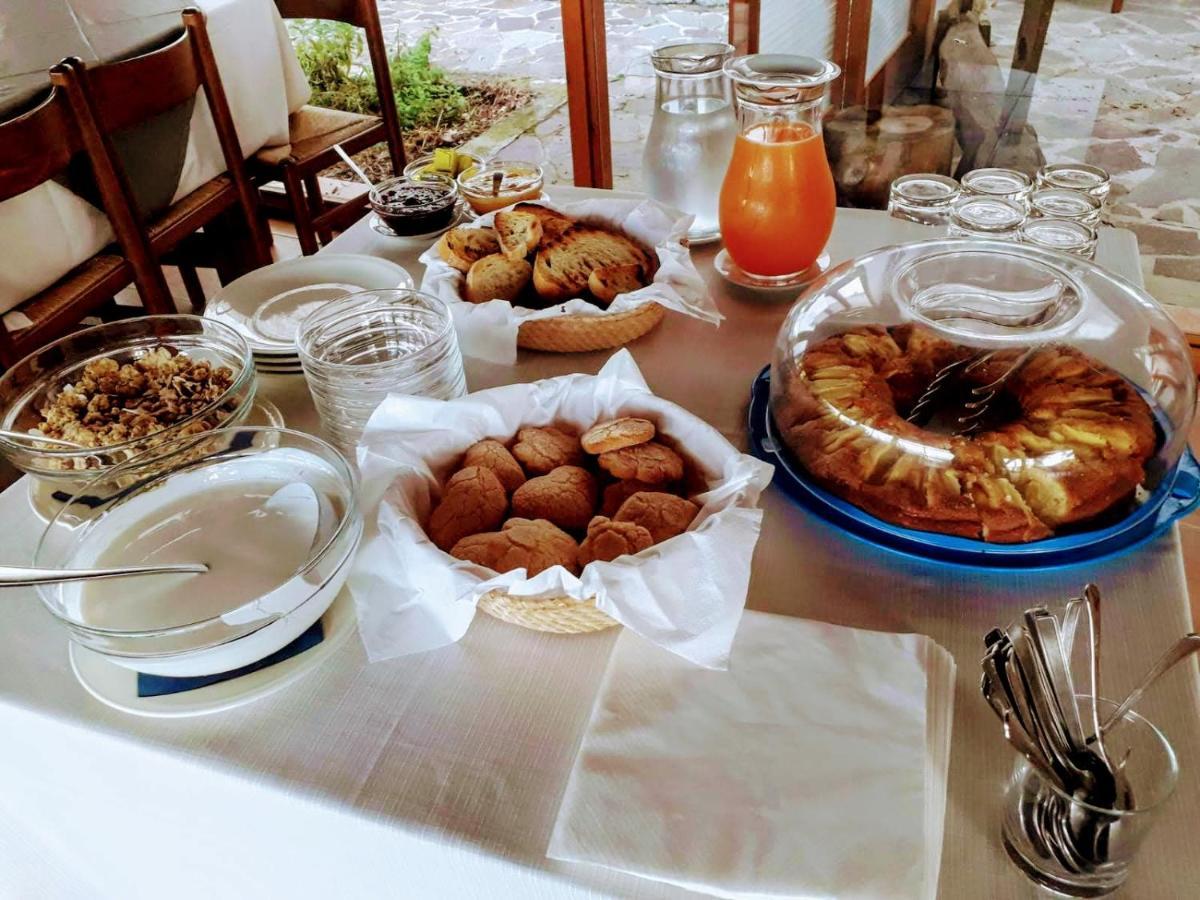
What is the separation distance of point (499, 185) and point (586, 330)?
30cm

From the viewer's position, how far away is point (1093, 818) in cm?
37

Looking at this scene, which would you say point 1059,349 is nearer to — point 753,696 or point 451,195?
point 753,696

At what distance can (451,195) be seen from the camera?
3.16ft

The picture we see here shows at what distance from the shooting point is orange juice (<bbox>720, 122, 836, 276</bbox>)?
2.56ft

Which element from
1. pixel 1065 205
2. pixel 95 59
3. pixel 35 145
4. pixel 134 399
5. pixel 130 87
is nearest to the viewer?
pixel 134 399

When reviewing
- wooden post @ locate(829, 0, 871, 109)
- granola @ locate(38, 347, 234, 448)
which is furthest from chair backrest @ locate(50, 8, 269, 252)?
wooden post @ locate(829, 0, 871, 109)

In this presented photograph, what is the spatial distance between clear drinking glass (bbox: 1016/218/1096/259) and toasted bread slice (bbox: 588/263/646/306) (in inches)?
13.1

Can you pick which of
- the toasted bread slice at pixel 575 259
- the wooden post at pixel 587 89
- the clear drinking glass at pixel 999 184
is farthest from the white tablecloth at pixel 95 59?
the clear drinking glass at pixel 999 184

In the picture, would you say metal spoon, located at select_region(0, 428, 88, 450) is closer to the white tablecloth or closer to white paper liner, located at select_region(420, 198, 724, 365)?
white paper liner, located at select_region(420, 198, 724, 365)

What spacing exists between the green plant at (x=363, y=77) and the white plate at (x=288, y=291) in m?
2.42

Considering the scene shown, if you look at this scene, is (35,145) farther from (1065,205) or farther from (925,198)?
(1065,205)

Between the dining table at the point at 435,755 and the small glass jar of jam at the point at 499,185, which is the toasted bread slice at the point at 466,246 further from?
the dining table at the point at 435,755

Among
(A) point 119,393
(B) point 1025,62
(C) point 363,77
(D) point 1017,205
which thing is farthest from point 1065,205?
(C) point 363,77

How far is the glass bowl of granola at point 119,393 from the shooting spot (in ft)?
2.02
